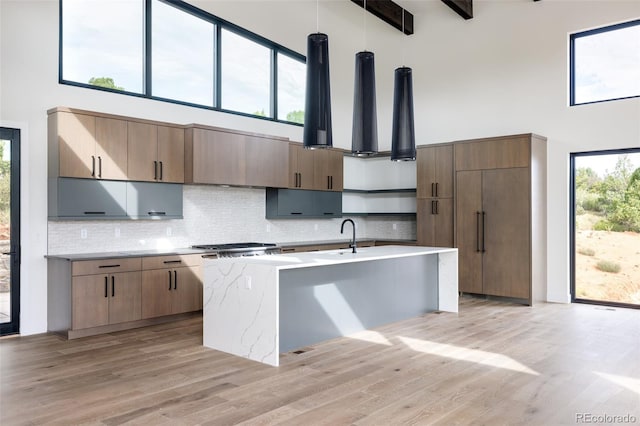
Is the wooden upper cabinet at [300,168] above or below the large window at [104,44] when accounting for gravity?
below

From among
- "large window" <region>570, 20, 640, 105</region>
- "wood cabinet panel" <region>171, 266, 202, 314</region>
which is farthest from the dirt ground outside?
"wood cabinet panel" <region>171, 266, 202, 314</region>

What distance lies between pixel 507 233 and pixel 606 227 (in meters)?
1.32

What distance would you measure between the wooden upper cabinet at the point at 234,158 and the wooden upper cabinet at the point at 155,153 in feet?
0.41

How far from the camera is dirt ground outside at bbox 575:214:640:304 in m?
6.93

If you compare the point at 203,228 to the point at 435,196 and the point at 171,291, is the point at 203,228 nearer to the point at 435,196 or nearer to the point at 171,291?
the point at 171,291

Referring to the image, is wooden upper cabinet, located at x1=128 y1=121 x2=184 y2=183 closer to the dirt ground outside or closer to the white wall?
the white wall

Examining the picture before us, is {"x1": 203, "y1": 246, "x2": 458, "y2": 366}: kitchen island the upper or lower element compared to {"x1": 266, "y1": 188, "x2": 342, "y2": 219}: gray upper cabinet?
lower

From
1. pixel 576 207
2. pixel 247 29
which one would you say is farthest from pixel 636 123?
pixel 247 29

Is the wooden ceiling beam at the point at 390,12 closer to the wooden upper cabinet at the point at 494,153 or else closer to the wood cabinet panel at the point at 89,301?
the wooden upper cabinet at the point at 494,153

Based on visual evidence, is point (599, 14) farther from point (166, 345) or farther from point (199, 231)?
point (166, 345)

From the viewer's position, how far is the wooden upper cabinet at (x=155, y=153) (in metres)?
6.02

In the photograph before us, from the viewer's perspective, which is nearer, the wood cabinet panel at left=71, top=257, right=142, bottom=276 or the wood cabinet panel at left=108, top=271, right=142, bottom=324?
the wood cabinet panel at left=71, top=257, right=142, bottom=276

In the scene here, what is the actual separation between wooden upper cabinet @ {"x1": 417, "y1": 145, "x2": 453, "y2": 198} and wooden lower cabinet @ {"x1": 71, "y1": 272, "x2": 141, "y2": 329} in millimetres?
4701

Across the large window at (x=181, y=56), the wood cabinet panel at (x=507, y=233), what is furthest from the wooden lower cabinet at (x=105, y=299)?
the wood cabinet panel at (x=507, y=233)
